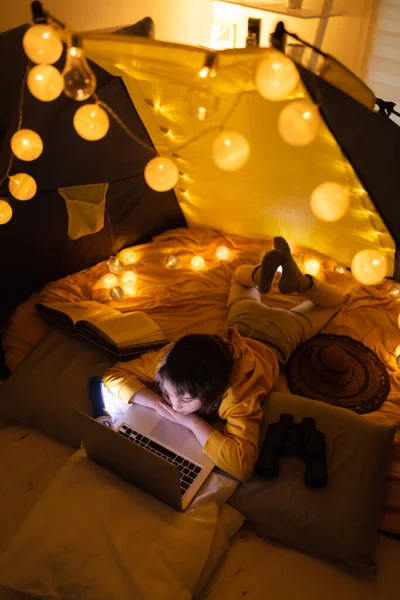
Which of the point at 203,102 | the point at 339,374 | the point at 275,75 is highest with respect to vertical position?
the point at 275,75

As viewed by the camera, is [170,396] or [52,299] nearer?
[170,396]

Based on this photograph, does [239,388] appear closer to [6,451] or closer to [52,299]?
[6,451]

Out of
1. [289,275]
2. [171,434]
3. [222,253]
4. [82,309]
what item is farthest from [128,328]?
[222,253]

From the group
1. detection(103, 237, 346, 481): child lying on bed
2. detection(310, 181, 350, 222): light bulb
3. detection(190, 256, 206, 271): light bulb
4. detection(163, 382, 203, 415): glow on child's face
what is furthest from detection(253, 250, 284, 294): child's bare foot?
detection(163, 382, 203, 415): glow on child's face

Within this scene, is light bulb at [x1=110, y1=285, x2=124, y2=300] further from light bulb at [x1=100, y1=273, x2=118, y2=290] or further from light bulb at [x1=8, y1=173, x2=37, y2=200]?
light bulb at [x1=8, y1=173, x2=37, y2=200]

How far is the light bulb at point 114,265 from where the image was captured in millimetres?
1959

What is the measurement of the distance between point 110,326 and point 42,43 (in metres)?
0.78

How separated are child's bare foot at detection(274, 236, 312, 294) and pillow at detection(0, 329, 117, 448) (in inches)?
22.7

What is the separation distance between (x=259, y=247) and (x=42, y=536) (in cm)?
137

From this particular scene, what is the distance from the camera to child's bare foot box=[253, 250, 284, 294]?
1601mm

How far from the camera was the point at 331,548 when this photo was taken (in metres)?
1.18

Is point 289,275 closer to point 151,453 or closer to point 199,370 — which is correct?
point 199,370

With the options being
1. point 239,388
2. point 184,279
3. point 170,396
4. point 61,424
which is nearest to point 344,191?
point 239,388

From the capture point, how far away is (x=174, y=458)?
129 centimetres
